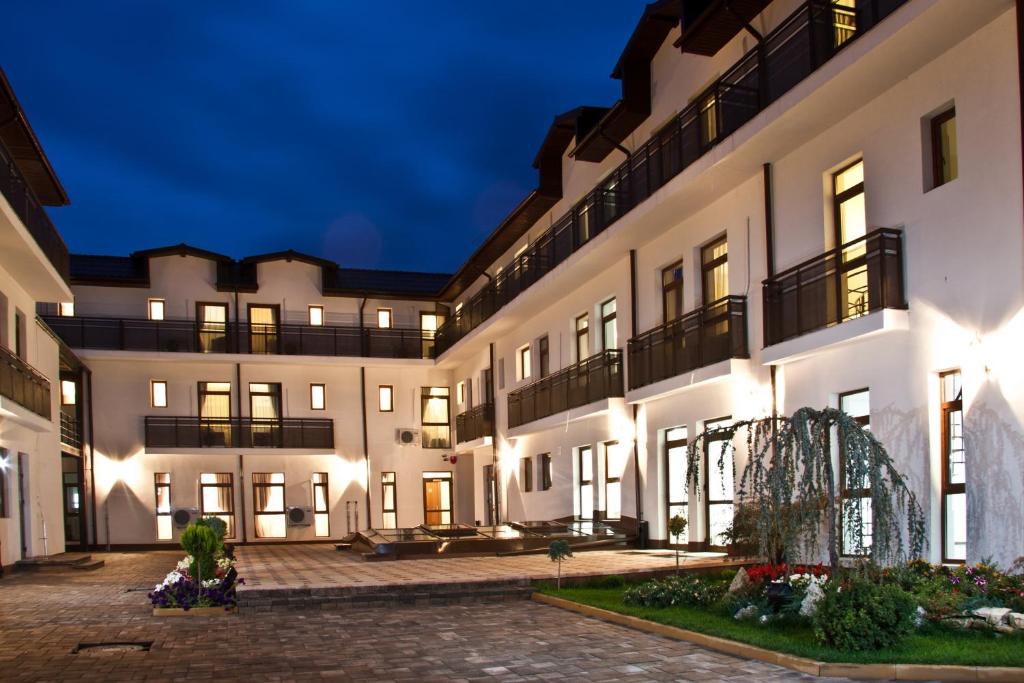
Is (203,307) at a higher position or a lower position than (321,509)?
higher

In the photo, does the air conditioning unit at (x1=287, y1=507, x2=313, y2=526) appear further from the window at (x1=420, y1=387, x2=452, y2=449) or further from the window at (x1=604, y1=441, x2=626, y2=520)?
the window at (x1=604, y1=441, x2=626, y2=520)

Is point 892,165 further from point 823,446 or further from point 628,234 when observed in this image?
point 628,234

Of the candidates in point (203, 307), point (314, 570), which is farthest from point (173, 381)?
point (314, 570)

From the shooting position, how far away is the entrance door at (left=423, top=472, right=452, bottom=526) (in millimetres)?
33281

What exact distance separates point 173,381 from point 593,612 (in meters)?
22.7

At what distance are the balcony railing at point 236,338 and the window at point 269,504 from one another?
13.0ft

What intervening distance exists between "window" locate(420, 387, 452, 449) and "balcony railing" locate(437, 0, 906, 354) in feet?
32.2

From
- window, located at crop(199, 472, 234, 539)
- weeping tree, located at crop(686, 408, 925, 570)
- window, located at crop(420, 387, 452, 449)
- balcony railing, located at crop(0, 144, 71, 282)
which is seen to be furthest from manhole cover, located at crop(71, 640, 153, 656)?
window, located at crop(420, 387, 452, 449)

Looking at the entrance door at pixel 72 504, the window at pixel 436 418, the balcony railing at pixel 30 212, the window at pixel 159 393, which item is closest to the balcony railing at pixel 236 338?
the window at pixel 159 393

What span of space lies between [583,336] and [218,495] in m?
14.0

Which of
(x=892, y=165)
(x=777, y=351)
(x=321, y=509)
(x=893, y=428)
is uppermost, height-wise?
(x=892, y=165)

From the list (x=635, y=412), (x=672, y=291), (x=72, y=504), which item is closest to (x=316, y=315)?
(x=72, y=504)

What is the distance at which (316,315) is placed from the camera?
33.6 meters

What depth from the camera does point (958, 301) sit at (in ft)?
37.6
